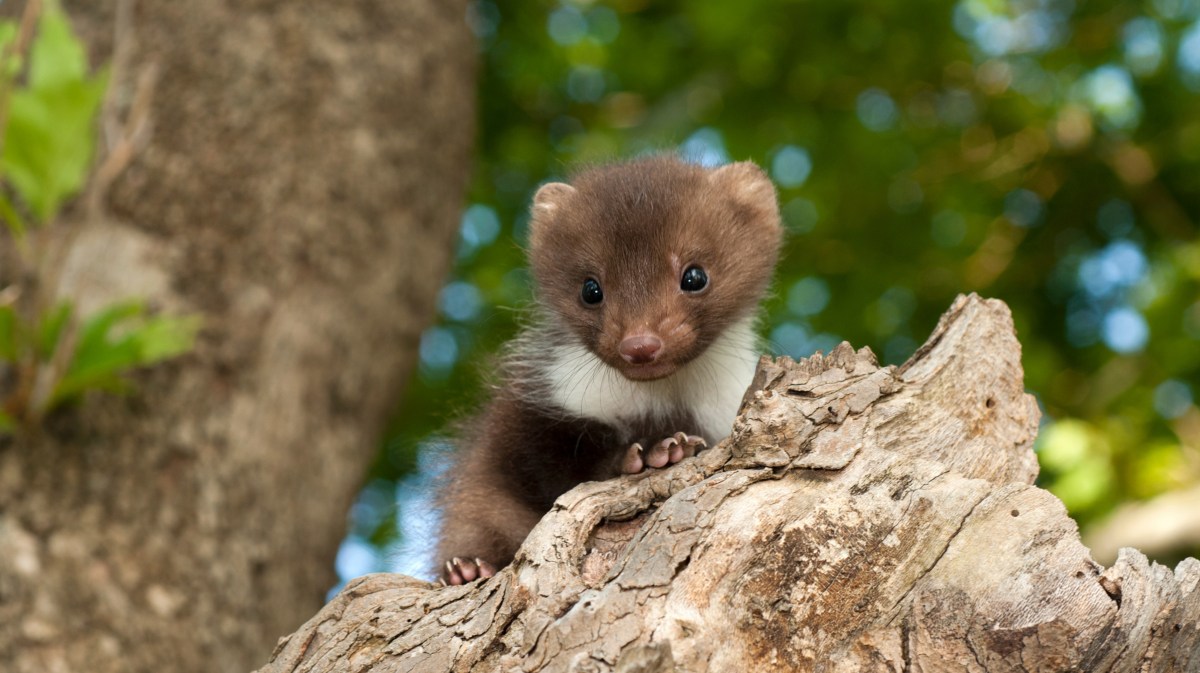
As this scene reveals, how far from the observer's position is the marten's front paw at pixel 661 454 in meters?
4.29

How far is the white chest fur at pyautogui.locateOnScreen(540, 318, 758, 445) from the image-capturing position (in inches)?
206

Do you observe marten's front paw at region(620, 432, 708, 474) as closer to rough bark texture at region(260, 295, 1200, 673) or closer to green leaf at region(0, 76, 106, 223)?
rough bark texture at region(260, 295, 1200, 673)

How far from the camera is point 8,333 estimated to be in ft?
17.7

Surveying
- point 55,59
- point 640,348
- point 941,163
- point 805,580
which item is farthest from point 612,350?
point 941,163

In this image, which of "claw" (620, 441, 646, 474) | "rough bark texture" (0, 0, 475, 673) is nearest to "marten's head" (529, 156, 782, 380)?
"claw" (620, 441, 646, 474)

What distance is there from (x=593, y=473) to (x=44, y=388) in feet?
8.57

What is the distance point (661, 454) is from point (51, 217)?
325 cm

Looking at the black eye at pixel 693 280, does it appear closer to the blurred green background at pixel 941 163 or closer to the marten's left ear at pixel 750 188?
the marten's left ear at pixel 750 188

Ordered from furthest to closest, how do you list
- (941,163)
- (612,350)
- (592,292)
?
(941,163)
(592,292)
(612,350)

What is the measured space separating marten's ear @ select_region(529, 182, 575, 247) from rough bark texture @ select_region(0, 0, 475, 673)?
1.76 meters

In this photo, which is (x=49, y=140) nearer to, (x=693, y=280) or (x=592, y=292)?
(x=592, y=292)

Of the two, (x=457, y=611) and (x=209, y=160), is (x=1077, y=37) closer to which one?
(x=209, y=160)

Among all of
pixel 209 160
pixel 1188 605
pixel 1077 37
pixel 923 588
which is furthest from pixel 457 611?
pixel 1077 37

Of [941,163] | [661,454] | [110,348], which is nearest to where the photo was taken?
[661,454]
